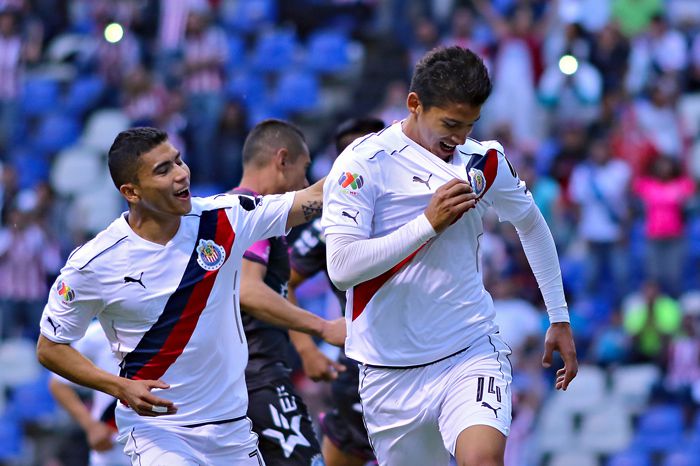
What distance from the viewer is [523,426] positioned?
47.1 feet

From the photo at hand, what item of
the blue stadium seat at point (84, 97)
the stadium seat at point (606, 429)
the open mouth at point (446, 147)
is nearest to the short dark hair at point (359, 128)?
the open mouth at point (446, 147)

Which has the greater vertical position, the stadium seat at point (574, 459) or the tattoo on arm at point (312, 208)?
the tattoo on arm at point (312, 208)

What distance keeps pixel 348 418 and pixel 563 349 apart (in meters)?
2.08

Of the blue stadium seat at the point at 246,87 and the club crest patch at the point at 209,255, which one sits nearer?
the club crest patch at the point at 209,255

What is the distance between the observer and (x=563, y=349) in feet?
23.0

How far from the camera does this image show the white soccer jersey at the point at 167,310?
6.79 m

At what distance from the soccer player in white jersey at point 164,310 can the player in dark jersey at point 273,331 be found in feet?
2.09

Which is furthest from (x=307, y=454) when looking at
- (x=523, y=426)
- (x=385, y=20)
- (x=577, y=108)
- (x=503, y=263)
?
(x=385, y=20)

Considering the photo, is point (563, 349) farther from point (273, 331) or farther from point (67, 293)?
point (67, 293)

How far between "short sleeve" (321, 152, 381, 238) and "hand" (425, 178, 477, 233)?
37 cm

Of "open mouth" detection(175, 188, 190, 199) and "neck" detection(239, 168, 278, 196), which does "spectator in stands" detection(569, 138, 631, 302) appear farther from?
"open mouth" detection(175, 188, 190, 199)

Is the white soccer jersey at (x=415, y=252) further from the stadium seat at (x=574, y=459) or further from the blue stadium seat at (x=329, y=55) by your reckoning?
the blue stadium seat at (x=329, y=55)

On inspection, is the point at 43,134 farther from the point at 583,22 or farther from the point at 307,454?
the point at 307,454

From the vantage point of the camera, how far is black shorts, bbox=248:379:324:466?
7.68m
